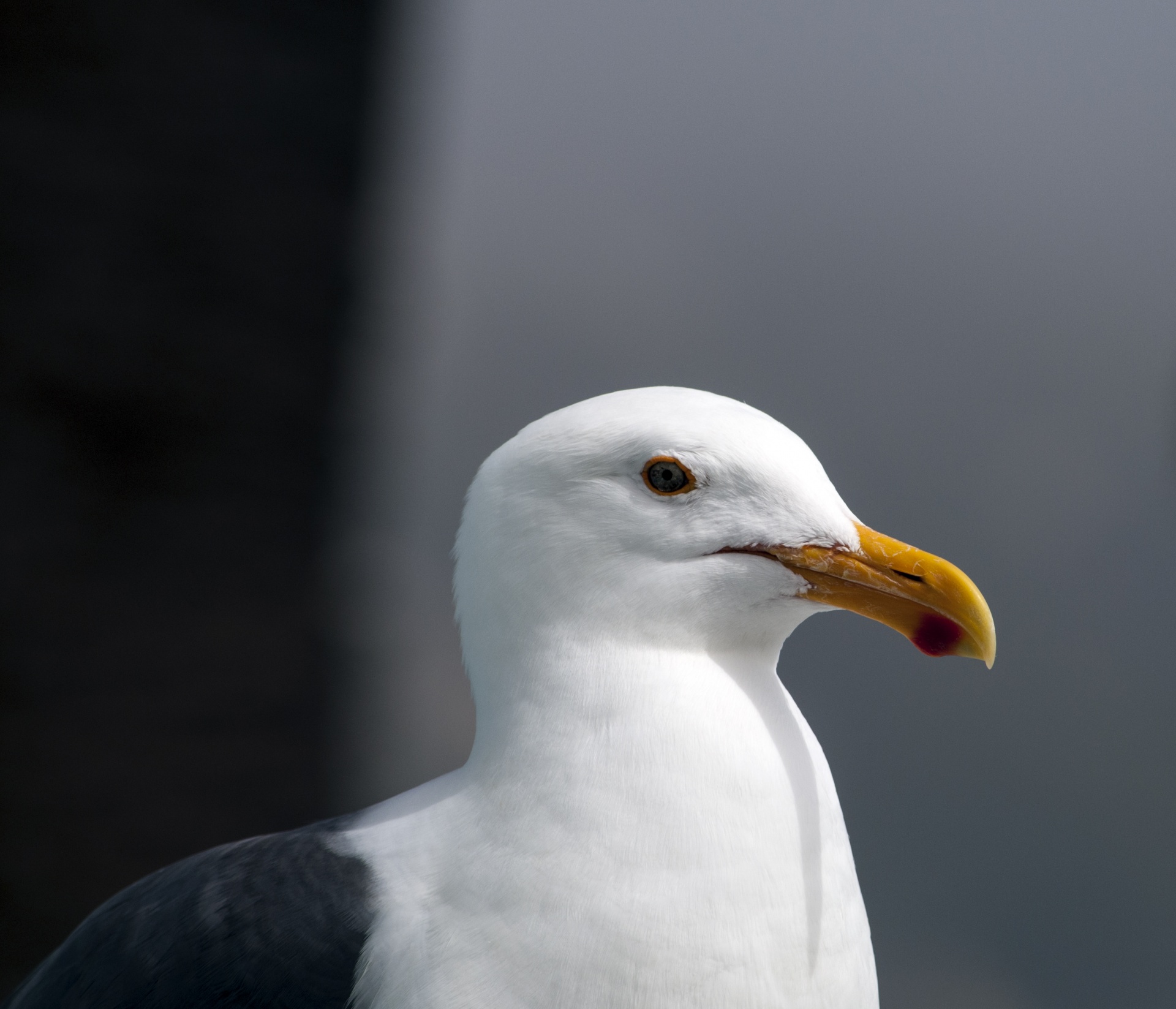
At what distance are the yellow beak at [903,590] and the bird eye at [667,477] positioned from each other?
6cm

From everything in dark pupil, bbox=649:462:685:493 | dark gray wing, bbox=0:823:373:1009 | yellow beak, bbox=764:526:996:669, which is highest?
dark pupil, bbox=649:462:685:493

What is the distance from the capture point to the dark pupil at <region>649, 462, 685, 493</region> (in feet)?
1.75

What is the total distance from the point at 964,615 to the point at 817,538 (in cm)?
9

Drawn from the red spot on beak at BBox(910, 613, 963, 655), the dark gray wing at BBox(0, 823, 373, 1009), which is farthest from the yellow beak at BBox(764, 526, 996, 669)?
the dark gray wing at BBox(0, 823, 373, 1009)

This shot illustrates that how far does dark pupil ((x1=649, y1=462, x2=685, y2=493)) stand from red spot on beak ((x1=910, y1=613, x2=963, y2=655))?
153 millimetres

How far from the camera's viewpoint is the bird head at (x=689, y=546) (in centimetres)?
51

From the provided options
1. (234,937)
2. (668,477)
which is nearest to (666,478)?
(668,477)

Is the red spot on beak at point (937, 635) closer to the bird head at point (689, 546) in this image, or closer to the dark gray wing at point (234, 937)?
the bird head at point (689, 546)

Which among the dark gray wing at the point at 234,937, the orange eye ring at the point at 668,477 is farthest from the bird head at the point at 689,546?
the dark gray wing at the point at 234,937

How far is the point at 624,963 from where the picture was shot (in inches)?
18.8

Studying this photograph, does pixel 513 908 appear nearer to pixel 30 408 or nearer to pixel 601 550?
pixel 601 550

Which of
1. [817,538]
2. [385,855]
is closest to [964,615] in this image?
[817,538]

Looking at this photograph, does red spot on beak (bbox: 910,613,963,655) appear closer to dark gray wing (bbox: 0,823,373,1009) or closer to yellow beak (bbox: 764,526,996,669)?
yellow beak (bbox: 764,526,996,669)

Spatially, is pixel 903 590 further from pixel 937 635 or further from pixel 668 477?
pixel 668 477
